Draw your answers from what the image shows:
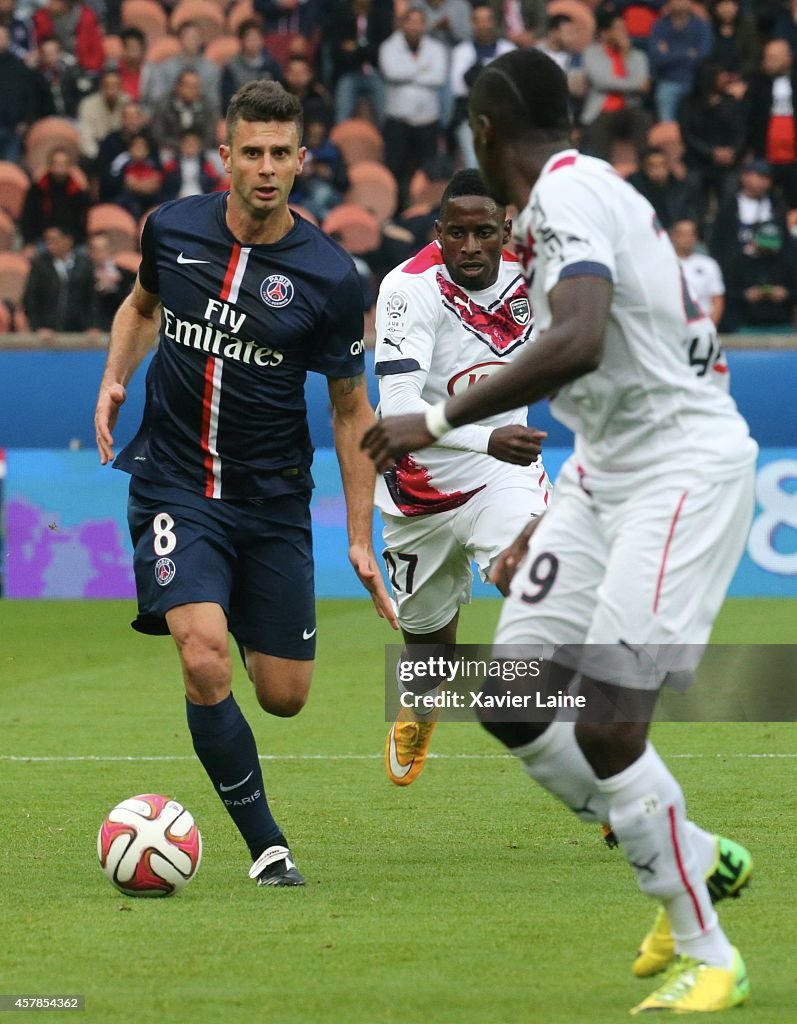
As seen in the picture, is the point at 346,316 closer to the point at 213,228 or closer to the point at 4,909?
the point at 213,228

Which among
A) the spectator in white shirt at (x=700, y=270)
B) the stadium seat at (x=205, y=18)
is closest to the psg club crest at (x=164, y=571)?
the spectator in white shirt at (x=700, y=270)

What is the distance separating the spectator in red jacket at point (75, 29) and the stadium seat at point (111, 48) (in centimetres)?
18

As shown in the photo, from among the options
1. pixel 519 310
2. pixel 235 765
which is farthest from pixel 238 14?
pixel 235 765

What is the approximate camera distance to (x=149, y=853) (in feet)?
19.1

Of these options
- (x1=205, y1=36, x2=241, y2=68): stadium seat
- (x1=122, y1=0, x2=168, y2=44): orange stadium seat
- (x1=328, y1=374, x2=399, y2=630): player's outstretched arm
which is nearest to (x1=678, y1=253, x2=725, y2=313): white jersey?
(x1=205, y1=36, x2=241, y2=68): stadium seat

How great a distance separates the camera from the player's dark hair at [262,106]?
602cm

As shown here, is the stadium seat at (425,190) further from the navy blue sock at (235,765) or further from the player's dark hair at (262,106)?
the navy blue sock at (235,765)

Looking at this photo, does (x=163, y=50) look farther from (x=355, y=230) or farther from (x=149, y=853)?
(x=149, y=853)

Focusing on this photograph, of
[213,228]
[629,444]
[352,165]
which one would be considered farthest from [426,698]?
[352,165]

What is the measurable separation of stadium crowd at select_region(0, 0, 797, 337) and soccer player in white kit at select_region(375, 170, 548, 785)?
9.34 m

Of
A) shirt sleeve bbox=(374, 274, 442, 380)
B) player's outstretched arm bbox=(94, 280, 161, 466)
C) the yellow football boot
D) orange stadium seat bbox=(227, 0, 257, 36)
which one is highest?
player's outstretched arm bbox=(94, 280, 161, 466)

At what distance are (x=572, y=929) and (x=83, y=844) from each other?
7.33ft

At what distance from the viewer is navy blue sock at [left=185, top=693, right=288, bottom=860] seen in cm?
602

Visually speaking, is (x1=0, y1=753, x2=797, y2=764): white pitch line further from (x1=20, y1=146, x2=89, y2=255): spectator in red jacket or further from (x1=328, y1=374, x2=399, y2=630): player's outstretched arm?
(x1=20, y1=146, x2=89, y2=255): spectator in red jacket
